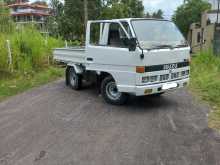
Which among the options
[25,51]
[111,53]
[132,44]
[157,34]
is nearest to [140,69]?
[132,44]

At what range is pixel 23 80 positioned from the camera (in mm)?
10750

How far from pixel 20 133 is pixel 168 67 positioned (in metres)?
3.54

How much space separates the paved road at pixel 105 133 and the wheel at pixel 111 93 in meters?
0.18

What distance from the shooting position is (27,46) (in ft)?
41.3

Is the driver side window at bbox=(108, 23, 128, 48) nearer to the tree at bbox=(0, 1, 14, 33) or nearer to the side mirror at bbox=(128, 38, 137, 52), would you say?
the side mirror at bbox=(128, 38, 137, 52)

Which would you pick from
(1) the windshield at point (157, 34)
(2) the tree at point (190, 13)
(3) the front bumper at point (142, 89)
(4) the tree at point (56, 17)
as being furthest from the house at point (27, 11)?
(3) the front bumper at point (142, 89)

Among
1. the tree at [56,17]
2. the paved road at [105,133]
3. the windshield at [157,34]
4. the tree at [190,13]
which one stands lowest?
the paved road at [105,133]

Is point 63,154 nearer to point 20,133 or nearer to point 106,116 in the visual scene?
point 20,133

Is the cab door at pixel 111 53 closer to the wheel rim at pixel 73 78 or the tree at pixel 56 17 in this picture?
the wheel rim at pixel 73 78

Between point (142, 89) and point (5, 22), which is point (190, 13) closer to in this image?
point (5, 22)

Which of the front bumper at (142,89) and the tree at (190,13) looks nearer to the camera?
the front bumper at (142,89)

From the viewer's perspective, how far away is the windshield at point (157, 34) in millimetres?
6418

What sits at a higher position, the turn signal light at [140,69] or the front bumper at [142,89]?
the turn signal light at [140,69]

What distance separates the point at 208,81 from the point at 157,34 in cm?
354
